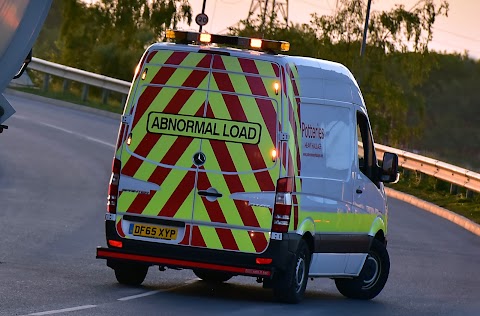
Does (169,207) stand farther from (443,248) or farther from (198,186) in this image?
(443,248)

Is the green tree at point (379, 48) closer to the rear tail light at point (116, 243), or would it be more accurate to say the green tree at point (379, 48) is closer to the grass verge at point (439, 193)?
the grass verge at point (439, 193)

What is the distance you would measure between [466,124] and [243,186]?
379 feet

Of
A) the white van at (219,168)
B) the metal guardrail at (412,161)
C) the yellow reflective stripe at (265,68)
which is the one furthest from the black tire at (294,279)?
the metal guardrail at (412,161)

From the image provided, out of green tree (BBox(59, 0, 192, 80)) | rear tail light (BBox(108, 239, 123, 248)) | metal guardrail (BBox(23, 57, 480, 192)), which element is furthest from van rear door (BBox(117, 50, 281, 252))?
green tree (BBox(59, 0, 192, 80))

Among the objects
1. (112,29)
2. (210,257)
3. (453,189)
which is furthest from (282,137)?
(112,29)

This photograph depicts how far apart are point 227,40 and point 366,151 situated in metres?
2.14

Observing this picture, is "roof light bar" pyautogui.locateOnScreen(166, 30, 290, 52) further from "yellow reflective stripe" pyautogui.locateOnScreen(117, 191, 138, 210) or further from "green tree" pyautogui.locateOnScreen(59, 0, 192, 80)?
"green tree" pyautogui.locateOnScreen(59, 0, 192, 80)

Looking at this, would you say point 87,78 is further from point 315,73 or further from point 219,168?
point 219,168

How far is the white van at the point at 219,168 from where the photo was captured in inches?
546

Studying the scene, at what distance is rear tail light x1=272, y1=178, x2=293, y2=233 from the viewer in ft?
45.5

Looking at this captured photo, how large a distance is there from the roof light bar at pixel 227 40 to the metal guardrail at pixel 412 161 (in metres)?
16.3

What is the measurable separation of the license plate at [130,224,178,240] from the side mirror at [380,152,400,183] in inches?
106

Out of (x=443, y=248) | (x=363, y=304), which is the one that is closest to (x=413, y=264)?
(x=443, y=248)

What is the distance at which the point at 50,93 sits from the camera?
130 feet
